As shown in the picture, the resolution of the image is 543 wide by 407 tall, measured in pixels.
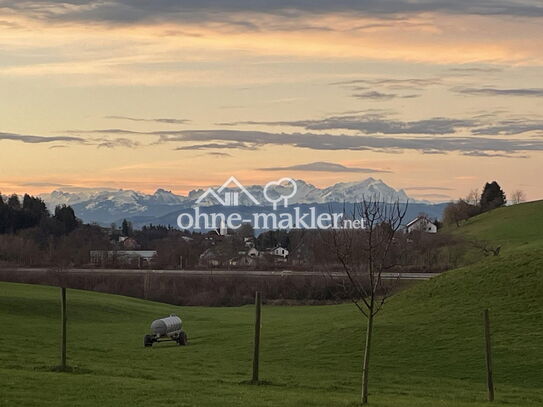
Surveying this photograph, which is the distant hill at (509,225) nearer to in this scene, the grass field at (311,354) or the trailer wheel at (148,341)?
the grass field at (311,354)

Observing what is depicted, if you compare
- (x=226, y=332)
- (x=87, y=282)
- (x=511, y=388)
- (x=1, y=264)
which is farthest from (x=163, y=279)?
(x=511, y=388)

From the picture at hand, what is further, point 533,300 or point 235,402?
point 533,300

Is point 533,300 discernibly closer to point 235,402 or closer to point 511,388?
point 511,388

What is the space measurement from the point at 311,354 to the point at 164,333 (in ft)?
27.6

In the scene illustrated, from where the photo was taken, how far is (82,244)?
197 m

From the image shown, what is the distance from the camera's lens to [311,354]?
140ft

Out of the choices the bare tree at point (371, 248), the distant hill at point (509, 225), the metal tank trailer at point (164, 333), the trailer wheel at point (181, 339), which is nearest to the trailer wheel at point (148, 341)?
the metal tank trailer at point (164, 333)

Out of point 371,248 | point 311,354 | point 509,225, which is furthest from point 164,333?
point 509,225

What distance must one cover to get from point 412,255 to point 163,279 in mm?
35809

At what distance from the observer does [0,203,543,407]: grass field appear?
2598 cm

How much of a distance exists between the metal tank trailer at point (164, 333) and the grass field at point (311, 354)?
713 mm

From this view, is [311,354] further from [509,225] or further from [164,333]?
[509,225]

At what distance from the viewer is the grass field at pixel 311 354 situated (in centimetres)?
2598

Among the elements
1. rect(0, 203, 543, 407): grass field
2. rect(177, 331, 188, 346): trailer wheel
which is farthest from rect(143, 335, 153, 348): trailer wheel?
rect(177, 331, 188, 346): trailer wheel
